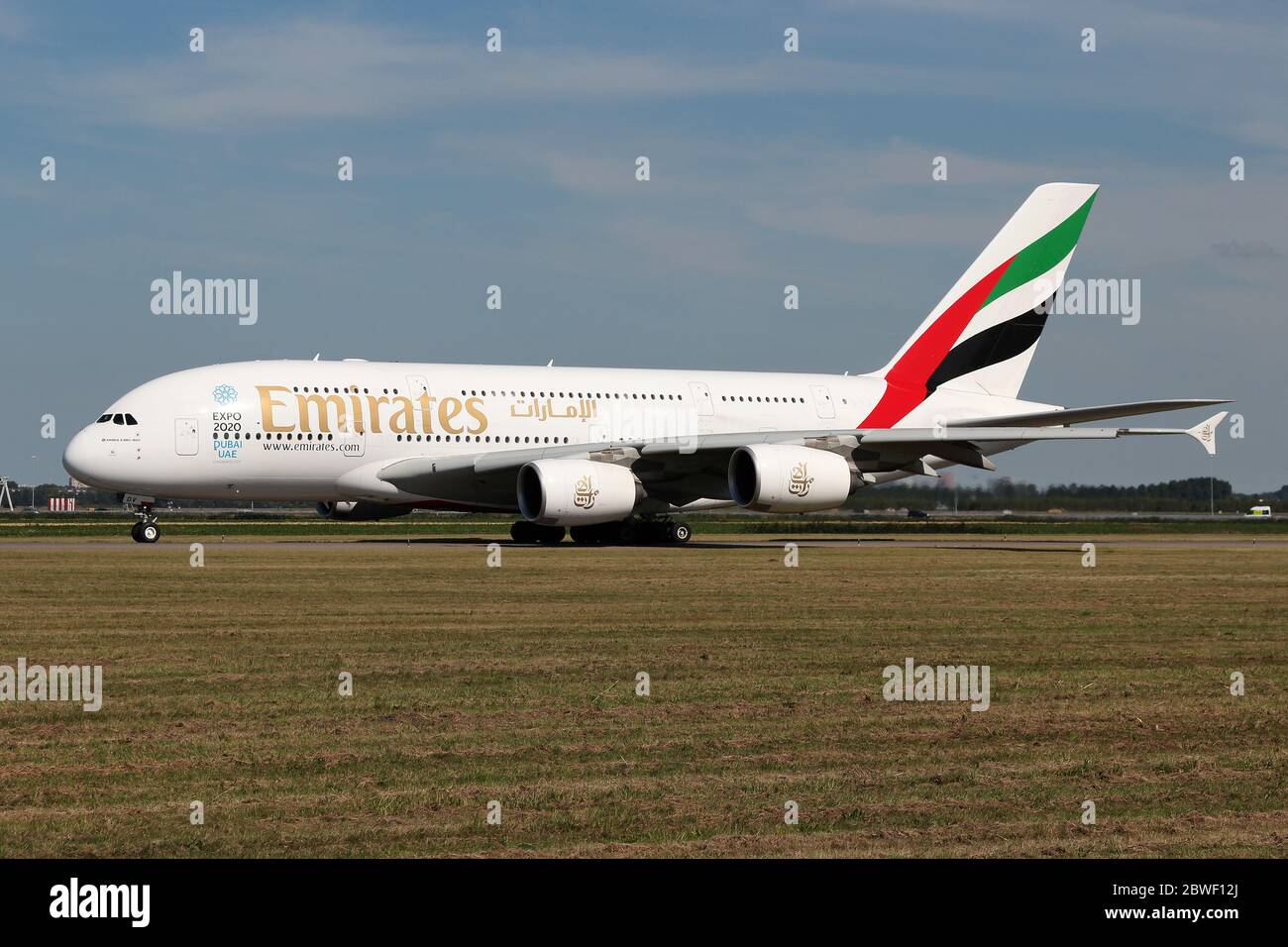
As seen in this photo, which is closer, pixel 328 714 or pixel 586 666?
pixel 328 714

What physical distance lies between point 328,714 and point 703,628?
658cm

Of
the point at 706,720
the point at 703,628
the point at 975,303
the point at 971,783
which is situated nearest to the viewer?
the point at 971,783

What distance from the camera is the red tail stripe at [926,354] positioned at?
Answer: 43.9 m

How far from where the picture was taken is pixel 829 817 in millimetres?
8023

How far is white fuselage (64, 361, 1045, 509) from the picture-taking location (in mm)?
35188

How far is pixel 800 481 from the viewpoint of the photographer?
115ft

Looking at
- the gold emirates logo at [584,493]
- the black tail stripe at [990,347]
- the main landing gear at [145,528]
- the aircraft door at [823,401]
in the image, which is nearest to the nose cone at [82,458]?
the main landing gear at [145,528]

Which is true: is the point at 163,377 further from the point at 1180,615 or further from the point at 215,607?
the point at 1180,615

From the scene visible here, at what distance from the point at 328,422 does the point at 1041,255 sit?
815 inches

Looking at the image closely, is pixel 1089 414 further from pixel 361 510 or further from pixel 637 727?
pixel 637 727

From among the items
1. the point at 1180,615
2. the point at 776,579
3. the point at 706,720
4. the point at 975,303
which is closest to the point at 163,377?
the point at 776,579

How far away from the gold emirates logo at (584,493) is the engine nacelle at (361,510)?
5779mm

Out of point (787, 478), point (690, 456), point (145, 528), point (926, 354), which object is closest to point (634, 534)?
point (690, 456)

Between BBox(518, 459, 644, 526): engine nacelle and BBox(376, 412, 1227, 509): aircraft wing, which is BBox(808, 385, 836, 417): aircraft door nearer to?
BBox(376, 412, 1227, 509): aircraft wing
